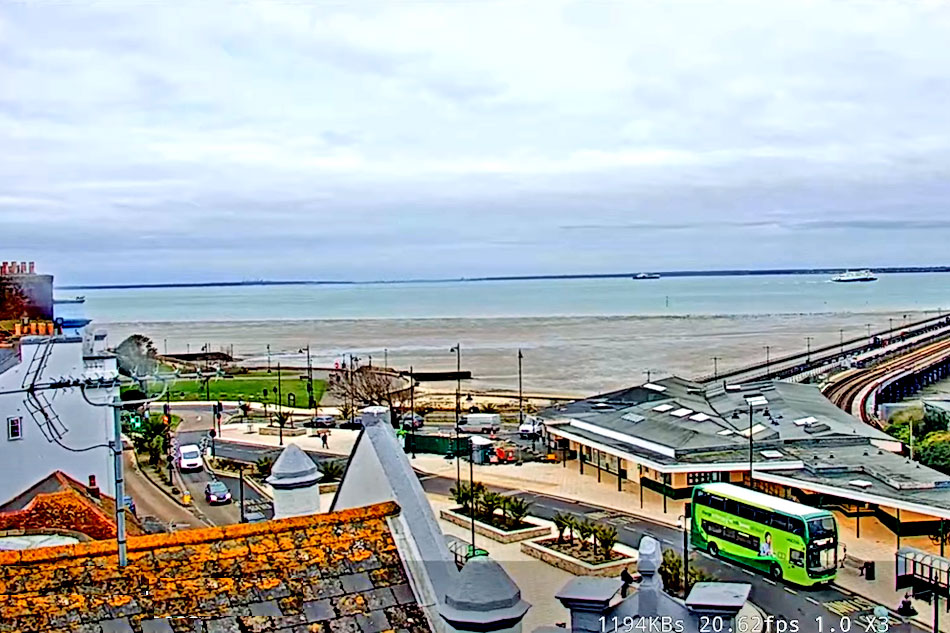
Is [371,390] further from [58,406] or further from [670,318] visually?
[670,318]

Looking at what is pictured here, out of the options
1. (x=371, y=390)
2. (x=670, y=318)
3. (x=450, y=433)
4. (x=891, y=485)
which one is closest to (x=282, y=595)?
(x=891, y=485)

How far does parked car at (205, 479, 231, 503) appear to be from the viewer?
3312 centimetres

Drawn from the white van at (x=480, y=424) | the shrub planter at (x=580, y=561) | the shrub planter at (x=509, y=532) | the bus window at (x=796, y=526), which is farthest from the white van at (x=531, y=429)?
the bus window at (x=796, y=526)

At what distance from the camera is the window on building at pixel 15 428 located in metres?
14.4

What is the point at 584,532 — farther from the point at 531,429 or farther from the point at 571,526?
the point at 531,429

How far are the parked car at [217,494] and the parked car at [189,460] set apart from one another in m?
5.90

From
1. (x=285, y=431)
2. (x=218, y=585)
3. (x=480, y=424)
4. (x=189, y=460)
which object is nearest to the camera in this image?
(x=218, y=585)

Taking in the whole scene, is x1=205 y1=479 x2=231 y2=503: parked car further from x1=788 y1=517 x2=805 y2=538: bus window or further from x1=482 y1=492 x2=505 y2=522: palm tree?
x1=788 y1=517 x2=805 y2=538: bus window

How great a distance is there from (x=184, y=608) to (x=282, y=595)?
0.53 meters

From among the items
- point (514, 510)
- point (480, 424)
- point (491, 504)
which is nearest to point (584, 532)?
point (514, 510)

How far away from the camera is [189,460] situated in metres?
39.8

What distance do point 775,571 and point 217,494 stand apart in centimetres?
1917

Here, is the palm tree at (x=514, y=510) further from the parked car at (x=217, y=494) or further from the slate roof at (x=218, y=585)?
the slate roof at (x=218, y=585)

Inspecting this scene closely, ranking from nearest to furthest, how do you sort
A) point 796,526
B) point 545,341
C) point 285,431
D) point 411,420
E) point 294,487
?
point 294,487 < point 796,526 < point 285,431 < point 411,420 < point 545,341
